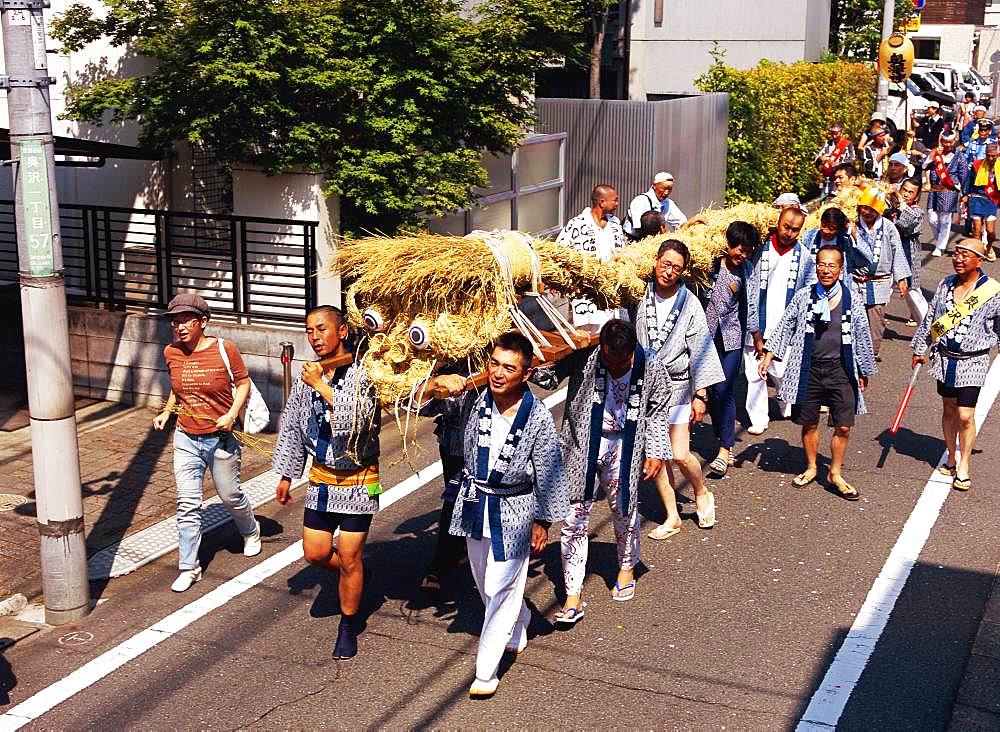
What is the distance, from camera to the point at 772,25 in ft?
87.7

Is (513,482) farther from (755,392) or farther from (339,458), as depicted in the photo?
(755,392)

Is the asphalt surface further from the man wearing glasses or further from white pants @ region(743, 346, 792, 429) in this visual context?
white pants @ region(743, 346, 792, 429)

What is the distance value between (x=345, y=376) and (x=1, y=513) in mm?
3545

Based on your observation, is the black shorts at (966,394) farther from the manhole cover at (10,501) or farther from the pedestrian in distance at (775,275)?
the manhole cover at (10,501)

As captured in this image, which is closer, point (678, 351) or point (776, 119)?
point (678, 351)

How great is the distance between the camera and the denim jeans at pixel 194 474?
762 centimetres

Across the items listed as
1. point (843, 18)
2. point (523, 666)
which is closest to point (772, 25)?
point (843, 18)

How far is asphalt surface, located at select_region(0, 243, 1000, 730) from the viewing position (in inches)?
240

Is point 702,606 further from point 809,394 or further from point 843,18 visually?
point 843,18

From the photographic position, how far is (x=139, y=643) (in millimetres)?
6887

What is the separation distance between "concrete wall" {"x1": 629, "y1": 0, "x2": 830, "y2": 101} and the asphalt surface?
19.2 metres

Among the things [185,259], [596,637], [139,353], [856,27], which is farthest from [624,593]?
[856,27]

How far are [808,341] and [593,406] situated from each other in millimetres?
2698

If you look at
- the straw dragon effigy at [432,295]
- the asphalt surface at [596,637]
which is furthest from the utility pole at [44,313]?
the straw dragon effigy at [432,295]
